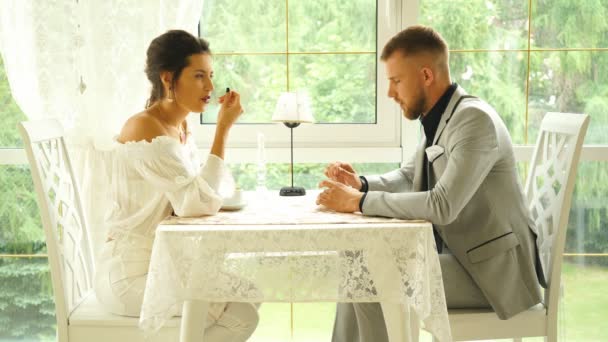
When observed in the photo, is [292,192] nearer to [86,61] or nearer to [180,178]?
[180,178]

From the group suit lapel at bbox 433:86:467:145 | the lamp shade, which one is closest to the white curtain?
the lamp shade

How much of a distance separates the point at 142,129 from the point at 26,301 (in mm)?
1677

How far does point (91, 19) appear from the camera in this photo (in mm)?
2998

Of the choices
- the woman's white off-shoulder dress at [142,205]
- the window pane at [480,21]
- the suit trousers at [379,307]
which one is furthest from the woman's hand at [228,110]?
the window pane at [480,21]

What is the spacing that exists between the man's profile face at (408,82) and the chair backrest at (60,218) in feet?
3.89

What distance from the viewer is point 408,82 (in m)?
2.40

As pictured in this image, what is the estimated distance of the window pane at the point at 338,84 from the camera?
3352 millimetres

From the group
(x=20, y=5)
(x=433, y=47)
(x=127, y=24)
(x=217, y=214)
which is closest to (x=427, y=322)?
(x=217, y=214)

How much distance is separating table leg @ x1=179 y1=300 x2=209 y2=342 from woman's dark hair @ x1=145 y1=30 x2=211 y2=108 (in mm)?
808

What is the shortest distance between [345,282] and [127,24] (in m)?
1.66

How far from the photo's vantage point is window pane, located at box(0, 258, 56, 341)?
3.47m

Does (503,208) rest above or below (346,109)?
below

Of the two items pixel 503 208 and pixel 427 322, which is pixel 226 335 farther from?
pixel 503 208

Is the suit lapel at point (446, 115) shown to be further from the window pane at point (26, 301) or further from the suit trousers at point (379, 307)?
the window pane at point (26, 301)
